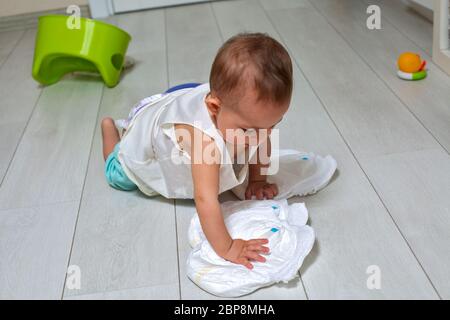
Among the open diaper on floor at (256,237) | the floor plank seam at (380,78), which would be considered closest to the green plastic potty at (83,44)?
the floor plank seam at (380,78)

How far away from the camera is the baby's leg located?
4.10 ft

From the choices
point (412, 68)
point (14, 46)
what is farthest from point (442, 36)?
point (14, 46)

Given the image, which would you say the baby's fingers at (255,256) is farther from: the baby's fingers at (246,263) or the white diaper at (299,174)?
the white diaper at (299,174)

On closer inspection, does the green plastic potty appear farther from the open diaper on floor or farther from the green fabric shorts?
the open diaper on floor

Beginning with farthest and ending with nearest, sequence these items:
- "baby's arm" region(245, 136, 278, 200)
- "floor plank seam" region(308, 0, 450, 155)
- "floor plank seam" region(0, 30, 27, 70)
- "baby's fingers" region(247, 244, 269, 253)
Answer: "floor plank seam" region(0, 30, 27, 70) → "floor plank seam" region(308, 0, 450, 155) → "baby's arm" region(245, 136, 278, 200) → "baby's fingers" region(247, 244, 269, 253)

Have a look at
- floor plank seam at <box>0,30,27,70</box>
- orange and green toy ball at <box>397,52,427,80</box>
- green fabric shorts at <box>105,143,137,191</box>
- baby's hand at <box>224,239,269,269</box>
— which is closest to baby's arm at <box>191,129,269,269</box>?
baby's hand at <box>224,239,269,269</box>

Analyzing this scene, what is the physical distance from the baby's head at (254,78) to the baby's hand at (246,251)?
Result: 7.7 inches

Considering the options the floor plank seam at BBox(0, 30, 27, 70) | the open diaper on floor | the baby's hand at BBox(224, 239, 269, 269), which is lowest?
the floor plank seam at BBox(0, 30, 27, 70)

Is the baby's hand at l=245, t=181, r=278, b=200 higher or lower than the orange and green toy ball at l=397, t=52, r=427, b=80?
higher

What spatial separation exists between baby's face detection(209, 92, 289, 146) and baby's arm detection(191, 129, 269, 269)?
0.12 feet

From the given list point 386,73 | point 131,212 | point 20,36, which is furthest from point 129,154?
point 20,36

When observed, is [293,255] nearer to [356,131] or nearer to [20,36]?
[356,131]

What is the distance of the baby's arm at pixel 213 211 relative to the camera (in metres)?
0.88
